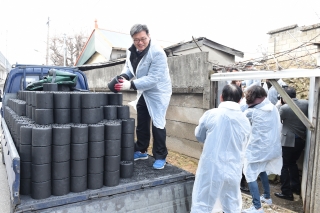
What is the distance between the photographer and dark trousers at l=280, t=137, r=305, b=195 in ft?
14.8

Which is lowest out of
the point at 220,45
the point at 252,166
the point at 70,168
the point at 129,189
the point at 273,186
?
the point at 273,186

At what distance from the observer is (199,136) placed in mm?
2877

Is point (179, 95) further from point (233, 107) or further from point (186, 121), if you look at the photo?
point (233, 107)

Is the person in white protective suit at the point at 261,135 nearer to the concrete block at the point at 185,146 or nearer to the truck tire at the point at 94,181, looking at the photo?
the concrete block at the point at 185,146

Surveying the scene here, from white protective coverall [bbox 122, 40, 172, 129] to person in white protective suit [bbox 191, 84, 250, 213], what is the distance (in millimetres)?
570

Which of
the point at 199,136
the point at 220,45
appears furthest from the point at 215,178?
the point at 220,45

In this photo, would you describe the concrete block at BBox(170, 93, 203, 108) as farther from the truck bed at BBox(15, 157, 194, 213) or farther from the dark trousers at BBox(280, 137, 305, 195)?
the truck bed at BBox(15, 157, 194, 213)

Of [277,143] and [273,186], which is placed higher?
[277,143]

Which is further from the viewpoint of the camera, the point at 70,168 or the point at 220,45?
the point at 220,45

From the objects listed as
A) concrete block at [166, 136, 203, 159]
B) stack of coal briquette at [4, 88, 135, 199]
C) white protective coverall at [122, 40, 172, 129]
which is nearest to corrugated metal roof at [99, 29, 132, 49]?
concrete block at [166, 136, 203, 159]

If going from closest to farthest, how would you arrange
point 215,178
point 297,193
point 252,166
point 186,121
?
point 215,178, point 252,166, point 297,193, point 186,121

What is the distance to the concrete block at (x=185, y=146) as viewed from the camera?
5.64m

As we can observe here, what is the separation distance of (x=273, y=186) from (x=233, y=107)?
11.4 ft

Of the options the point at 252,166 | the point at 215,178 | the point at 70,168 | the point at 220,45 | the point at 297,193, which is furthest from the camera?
the point at 220,45
